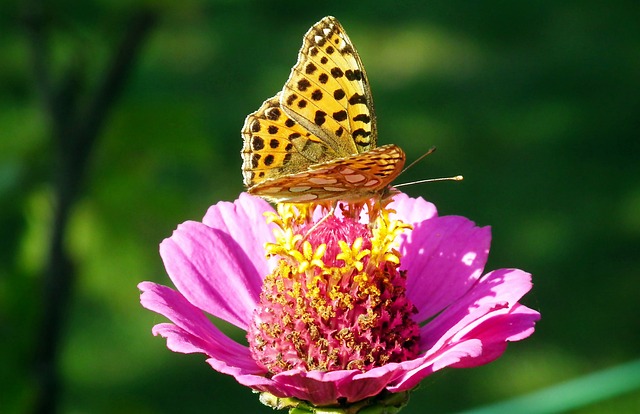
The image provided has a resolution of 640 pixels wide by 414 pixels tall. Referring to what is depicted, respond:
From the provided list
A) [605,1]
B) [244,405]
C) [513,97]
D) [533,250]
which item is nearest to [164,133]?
[244,405]

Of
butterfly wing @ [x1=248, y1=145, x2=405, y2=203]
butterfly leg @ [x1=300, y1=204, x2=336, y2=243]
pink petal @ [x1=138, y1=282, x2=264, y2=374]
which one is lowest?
pink petal @ [x1=138, y1=282, x2=264, y2=374]

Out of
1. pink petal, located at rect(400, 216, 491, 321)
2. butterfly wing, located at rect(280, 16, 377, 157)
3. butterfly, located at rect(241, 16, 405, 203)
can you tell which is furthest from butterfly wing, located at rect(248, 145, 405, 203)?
pink petal, located at rect(400, 216, 491, 321)

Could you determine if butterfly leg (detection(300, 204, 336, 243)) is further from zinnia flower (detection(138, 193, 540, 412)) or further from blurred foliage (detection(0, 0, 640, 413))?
blurred foliage (detection(0, 0, 640, 413))

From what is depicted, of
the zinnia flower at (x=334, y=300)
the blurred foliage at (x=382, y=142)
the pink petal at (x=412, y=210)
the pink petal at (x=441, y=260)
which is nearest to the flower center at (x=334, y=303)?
the zinnia flower at (x=334, y=300)

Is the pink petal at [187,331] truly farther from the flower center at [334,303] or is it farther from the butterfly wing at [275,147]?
the butterfly wing at [275,147]

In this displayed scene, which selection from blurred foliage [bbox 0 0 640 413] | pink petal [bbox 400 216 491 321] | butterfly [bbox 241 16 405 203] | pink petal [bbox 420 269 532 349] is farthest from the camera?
blurred foliage [bbox 0 0 640 413]

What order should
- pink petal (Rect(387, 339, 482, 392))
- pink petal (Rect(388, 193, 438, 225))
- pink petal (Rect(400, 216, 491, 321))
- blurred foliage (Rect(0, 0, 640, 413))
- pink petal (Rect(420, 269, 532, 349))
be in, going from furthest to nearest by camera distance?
blurred foliage (Rect(0, 0, 640, 413)), pink petal (Rect(388, 193, 438, 225)), pink petal (Rect(400, 216, 491, 321)), pink petal (Rect(420, 269, 532, 349)), pink petal (Rect(387, 339, 482, 392))
